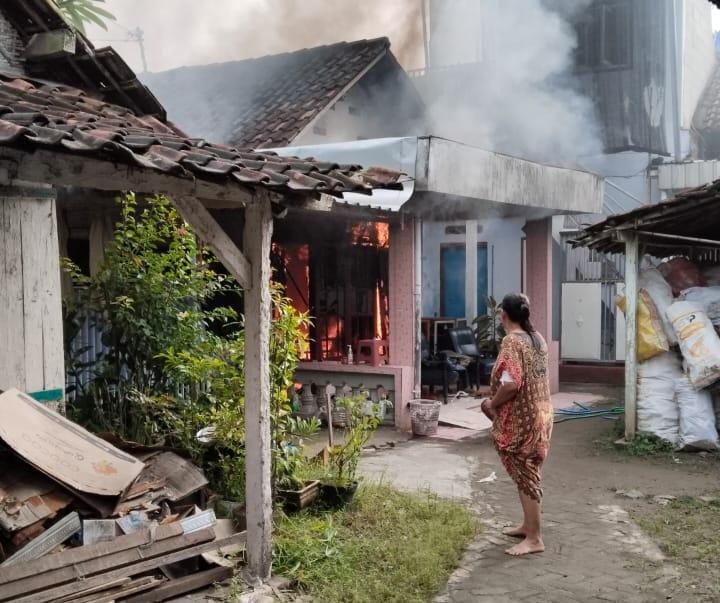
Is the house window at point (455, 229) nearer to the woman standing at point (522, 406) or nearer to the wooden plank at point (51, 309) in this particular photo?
the woman standing at point (522, 406)

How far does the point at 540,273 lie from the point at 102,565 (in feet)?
34.8

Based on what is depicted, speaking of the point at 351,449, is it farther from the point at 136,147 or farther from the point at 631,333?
the point at 631,333

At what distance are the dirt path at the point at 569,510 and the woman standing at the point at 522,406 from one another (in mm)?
385

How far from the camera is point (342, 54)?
51.6 ft

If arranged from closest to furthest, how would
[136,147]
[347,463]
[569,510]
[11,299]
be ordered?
[136,147] → [11,299] → [347,463] → [569,510]

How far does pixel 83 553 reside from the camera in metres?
4.87

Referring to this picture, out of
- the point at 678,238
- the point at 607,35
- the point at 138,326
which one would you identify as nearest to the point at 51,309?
the point at 138,326

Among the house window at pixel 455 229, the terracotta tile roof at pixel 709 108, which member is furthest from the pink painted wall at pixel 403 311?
the terracotta tile roof at pixel 709 108

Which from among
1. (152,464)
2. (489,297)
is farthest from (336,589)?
(489,297)

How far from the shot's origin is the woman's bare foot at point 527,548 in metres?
6.27

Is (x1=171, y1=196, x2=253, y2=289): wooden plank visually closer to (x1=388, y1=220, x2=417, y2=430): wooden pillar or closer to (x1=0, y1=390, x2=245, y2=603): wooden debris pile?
(x1=0, y1=390, x2=245, y2=603): wooden debris pile

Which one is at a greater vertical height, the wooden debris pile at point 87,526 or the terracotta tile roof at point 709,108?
the terracotta tile roof at point 709,108

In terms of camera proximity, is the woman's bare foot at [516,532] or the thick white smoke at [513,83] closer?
the woman's bare foot at [516,532]

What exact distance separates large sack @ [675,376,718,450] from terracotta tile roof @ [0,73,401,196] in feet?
20.2
